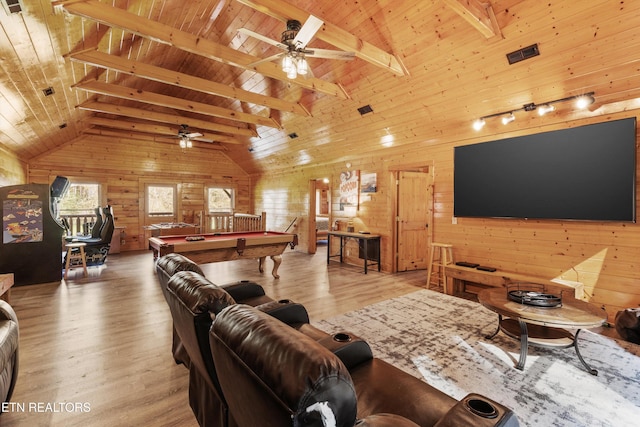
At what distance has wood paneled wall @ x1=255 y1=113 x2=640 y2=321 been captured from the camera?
3516 mm

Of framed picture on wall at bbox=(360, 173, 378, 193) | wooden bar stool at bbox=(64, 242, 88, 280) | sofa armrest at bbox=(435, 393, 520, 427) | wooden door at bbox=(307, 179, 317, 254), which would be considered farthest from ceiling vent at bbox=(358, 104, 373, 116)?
wooden bar stool at bbox=(64, 242, 88, 280)

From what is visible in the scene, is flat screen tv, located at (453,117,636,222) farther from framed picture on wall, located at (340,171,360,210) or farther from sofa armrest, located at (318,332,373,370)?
sofa armrest, located at (318,332,373,370)

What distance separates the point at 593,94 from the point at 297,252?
6959mm

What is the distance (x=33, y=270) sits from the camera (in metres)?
4.86

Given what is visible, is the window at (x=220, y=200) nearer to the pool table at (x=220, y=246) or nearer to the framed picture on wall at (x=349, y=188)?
the framed picture on wall at (x=349, y=188)

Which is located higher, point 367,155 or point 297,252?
point 367,155

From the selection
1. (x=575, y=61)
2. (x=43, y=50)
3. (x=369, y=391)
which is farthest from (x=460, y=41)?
(x=43, y=50)

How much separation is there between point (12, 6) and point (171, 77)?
7.82 feet

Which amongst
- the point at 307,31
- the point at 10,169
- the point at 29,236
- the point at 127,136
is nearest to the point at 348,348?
the point at 307,31

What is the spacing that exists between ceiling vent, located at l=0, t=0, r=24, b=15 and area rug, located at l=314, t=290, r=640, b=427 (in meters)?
3.93

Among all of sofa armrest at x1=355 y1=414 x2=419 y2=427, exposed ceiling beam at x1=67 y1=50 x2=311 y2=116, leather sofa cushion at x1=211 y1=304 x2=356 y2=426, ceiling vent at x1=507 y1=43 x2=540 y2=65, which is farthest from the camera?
exposed ceiling beam at x1=67 y1=50 x2=311 y2=116

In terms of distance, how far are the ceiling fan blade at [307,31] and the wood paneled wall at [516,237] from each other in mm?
3289

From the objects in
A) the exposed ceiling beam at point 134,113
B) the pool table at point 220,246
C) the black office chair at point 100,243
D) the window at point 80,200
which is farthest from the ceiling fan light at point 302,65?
the window at point 80,200

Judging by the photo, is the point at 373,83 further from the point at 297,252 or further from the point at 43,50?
the point at 297,252
